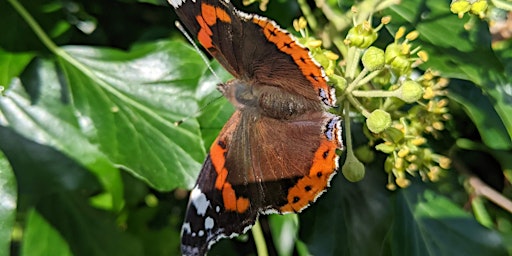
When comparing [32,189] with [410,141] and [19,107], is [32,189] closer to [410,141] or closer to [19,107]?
[19,107]

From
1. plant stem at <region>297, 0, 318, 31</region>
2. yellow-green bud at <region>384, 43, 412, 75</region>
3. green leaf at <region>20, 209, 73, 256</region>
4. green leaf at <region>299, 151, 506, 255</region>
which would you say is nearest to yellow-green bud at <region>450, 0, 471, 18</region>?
yellow-green bud at <region>384, 43, 412, 75</region>

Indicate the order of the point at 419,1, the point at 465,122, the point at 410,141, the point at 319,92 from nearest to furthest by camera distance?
the point at 319,92 → the point at 410,141 → the point at 419,1 → the point at 465,122

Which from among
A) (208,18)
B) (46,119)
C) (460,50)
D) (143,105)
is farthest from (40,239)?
(460,50)

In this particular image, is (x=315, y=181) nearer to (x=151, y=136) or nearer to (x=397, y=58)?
(x=397, y=58)

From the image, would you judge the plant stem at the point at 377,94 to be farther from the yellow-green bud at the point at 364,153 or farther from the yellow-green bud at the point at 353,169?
the yellow-green bud at the point at 364,153

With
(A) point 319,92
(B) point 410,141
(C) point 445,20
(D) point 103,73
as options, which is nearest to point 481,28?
(C) point 445,20

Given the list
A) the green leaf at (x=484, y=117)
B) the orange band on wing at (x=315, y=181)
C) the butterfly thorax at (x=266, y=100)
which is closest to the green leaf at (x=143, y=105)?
the butterfly thorax at (x=266, y=100)
